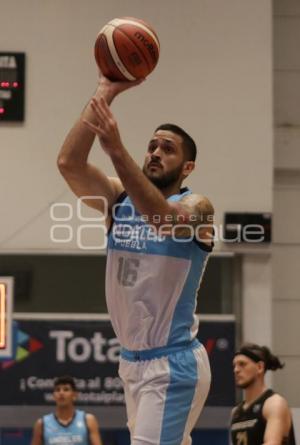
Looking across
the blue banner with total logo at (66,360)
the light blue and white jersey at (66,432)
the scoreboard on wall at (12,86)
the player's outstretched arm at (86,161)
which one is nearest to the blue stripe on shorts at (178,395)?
the player's outstretched arm at (86,161)

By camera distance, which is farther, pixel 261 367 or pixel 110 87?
pixel 261 367

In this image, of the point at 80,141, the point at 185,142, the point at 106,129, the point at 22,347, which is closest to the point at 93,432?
the point at 22,347

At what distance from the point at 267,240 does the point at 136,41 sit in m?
5.66

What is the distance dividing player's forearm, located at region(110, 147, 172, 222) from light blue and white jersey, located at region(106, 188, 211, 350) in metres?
0.22

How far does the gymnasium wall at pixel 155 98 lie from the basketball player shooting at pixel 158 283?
209 inches

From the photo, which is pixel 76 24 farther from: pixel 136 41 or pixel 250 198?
pixel 136 41

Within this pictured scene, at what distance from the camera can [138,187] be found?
12.4 ft

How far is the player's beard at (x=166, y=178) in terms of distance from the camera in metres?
4.14

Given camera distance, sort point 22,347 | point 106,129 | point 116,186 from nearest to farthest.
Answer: point 106,129
point 116,186
point 22,347

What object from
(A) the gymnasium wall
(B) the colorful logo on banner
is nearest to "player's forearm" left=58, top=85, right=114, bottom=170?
(A) the gymnasium wall

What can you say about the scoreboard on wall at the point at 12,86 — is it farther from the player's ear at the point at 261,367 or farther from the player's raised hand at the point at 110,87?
the player's raised hand at the point at 110,87

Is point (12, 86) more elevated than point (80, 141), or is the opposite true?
point (12, 86)

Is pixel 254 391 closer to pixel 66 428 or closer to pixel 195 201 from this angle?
pixel 195 201

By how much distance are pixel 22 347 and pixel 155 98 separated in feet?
8.81
